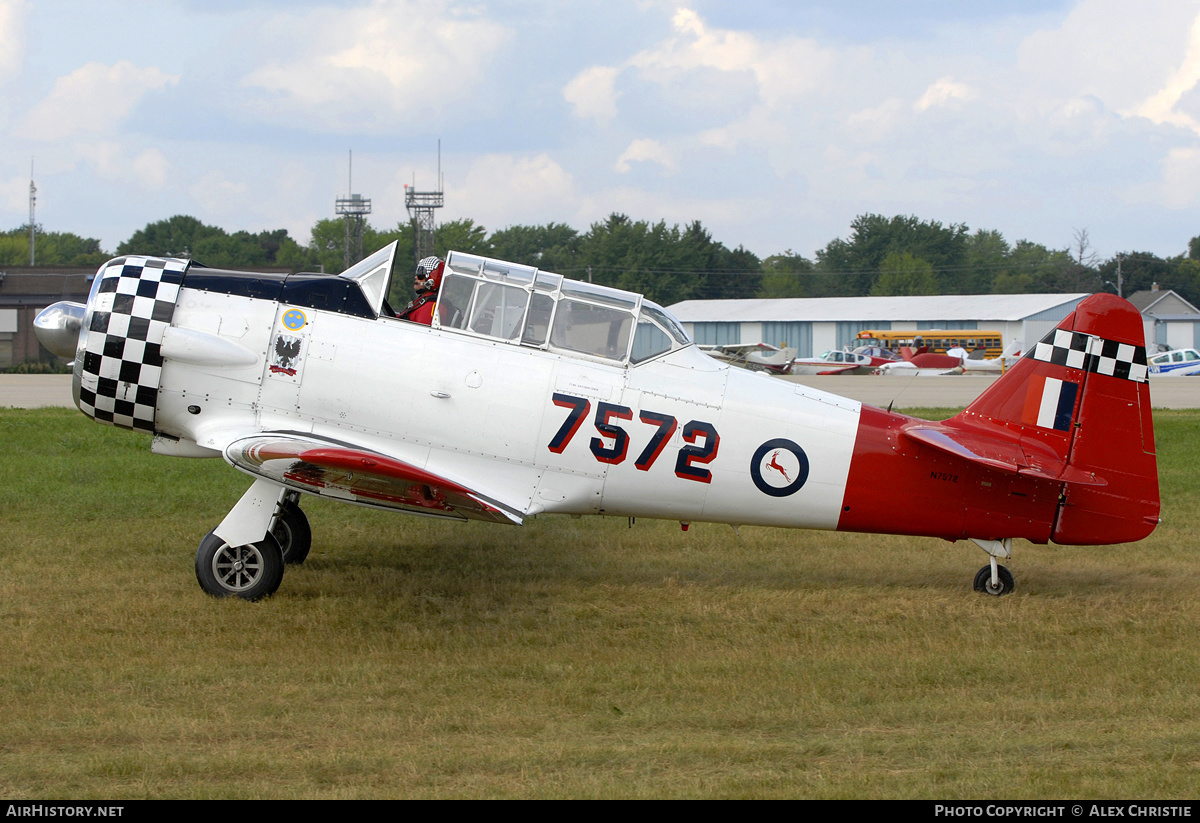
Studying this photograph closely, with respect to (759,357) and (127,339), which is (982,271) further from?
(127,339)

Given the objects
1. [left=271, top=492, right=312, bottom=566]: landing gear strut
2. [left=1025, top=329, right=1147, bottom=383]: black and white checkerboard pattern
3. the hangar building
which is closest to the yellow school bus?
the hangar building

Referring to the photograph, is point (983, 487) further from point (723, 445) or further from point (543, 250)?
point (543, 250)

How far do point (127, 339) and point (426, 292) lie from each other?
6.81 ft

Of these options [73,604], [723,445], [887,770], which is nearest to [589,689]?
[887,770]

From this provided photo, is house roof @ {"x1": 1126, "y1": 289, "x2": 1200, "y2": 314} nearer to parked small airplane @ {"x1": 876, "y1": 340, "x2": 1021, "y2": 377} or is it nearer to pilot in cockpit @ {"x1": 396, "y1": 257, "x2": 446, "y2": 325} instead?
parked small airplane @ {"x1": 876, "y1": 340, "x2": 1021, "y2": 377}

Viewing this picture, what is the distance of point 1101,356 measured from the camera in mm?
7840

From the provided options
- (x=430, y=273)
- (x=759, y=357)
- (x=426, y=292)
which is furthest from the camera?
(x=759, y=357)

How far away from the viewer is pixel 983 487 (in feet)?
25.3

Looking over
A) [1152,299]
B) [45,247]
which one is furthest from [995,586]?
[45,247]

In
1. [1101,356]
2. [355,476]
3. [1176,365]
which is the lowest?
[355,476]

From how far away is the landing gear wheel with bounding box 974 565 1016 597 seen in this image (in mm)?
7984

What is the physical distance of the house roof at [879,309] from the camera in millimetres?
58906

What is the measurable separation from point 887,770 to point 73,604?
567 cm

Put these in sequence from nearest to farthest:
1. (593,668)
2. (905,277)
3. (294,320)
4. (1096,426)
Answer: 1. (593,668)
2. (294,320)
3. (1096,426)
4. (905,277)
